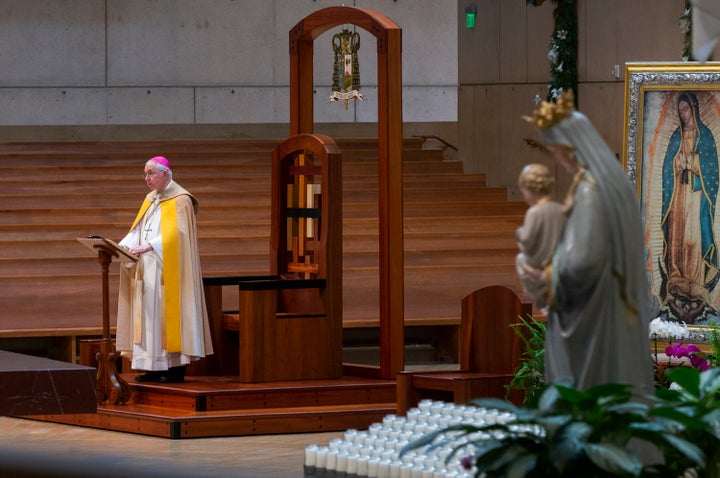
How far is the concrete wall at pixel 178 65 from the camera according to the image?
15.6 m

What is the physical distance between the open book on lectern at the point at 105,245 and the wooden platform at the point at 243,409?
0.77 metres

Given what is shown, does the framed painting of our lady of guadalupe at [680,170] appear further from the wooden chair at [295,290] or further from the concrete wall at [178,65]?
the concrete wall at [178,65]

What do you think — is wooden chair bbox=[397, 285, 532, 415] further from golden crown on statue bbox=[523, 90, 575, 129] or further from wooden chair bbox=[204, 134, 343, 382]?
golden crown on statue bbox=[523, 90, 575, 129]

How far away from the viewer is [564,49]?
42.8 ft

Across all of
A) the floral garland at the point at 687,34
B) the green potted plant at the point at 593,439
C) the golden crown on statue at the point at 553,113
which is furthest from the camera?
the floral garland at the point at 687,34

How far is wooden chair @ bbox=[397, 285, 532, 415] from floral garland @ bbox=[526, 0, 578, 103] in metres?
6.15

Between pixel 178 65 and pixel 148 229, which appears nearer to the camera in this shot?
pixel 148 229

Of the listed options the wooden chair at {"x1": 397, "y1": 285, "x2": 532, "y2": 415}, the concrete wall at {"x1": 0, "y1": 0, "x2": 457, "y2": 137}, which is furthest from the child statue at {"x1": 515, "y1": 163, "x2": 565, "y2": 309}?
the concrete wall at {"x1": 0, "y1": 0, "x2": 457, "y2": 137}

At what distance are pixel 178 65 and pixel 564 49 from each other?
187 inches

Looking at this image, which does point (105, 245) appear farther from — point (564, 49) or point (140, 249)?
point (564, 49)

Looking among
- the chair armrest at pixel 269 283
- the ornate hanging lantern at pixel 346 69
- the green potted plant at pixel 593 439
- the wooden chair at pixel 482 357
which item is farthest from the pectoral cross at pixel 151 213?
the green potted plant at pixel 593 439

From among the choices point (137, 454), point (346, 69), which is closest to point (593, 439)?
point (137, 454)

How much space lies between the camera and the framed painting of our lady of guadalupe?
683 centimetres

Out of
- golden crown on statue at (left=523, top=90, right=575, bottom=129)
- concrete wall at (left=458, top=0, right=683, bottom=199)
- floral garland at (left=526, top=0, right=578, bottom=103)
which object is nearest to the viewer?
golden crown on statue at (left=523, top=90, right=575, bottom=129)
